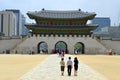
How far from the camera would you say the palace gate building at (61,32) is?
8756 cm

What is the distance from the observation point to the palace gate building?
3447 inches

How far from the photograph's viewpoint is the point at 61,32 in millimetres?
Answer: 91438

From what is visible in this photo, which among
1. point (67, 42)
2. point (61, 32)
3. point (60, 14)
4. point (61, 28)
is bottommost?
point (67, 42)

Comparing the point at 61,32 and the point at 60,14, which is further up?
the point at 60,14

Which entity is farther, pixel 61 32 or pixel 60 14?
pixel 60 14

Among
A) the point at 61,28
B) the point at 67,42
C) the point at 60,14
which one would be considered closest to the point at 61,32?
the point at 61,28

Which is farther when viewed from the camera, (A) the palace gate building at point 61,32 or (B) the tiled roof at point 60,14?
(B) the tiled roof at point 60,14

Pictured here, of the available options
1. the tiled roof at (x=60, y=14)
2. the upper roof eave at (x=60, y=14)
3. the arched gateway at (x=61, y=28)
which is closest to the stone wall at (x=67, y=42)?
the arched gateway at (x=61, y=28)

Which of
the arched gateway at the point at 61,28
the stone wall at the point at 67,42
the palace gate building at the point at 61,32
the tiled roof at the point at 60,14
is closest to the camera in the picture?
the stone wall at the point at 67,42

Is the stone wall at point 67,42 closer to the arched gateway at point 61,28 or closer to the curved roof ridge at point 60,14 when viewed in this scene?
the arched gateway at point 61,28

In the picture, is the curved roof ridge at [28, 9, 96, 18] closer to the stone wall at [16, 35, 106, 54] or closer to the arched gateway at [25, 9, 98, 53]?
the arched gateway at [25, 9, 98, 53]

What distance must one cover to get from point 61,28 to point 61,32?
1.31 meters

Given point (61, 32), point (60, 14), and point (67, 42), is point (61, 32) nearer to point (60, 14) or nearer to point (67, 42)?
point (67, 42)

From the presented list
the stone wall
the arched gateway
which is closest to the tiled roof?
the arched gateway
